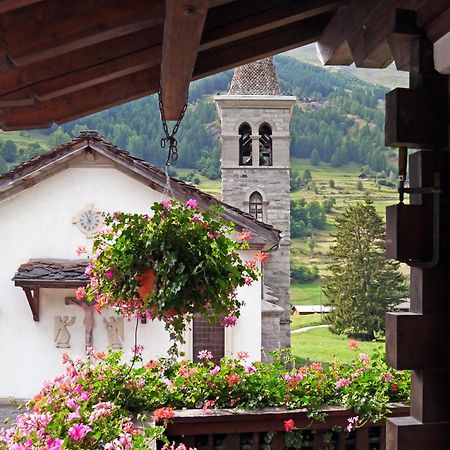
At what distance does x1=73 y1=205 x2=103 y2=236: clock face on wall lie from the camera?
9.68 metres

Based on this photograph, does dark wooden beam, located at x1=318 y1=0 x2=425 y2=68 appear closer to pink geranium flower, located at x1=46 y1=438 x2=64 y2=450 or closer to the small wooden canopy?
the small wooden canopy

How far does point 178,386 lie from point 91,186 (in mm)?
6684

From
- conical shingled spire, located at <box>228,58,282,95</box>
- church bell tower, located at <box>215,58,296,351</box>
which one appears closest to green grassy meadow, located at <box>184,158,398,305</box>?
conical shingled spire, located at <box>228,58,282,95</box>

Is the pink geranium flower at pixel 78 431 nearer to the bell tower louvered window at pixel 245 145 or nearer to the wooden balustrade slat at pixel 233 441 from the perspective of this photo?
the wooden balustrade slat at pixel 233 441

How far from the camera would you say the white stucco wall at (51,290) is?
9539 mm

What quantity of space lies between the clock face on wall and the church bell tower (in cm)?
869

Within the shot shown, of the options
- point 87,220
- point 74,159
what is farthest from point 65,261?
point 74,159

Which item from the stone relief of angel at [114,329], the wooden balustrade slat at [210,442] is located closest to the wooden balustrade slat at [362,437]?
the wooden balustrade slat at [210,442]

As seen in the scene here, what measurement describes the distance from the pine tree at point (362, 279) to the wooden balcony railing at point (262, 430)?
86.0 feet

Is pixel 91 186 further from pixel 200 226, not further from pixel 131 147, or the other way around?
pixel 131 147

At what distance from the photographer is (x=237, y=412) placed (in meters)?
3.22

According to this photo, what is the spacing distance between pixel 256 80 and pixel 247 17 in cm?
1671

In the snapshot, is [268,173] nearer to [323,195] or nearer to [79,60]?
[79,60]

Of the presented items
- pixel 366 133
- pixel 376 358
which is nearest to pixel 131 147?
pixel 366 133
